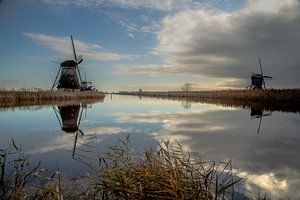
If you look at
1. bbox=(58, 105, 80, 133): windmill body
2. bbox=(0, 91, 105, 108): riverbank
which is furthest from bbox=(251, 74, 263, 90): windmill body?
bbox=(58, 105, 80, 133): windmill body

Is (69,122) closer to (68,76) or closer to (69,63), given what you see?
(68,76)

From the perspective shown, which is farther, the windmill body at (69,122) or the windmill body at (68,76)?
the windmill body at (68,76)

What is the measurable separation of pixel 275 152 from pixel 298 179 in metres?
2.55

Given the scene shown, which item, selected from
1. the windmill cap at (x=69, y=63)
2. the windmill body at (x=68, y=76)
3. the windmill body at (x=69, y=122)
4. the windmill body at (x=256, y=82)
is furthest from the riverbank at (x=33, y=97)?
the windmill body at (x=256, y=82)

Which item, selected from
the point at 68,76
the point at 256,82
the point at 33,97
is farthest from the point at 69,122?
the point at 256,82

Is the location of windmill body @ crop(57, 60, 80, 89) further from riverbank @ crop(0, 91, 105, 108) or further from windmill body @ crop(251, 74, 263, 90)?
windmill body @ crop(251, 74, 263, 90)

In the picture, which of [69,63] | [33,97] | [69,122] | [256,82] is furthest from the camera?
[256,82]

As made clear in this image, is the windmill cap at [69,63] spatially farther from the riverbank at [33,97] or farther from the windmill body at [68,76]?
the riverbank at [33,97]

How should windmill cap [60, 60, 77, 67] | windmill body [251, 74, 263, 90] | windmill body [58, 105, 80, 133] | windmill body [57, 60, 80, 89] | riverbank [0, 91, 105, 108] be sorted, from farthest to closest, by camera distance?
1. windmill body [251, 74, 263, 90]
2. windmill cap [60, 60, 77, 67]
3. windmill body [57, 60, 80, 89]
4. riverbank [0, 91, 105, 108]
5. windmill body [58, 105, 80, 133]

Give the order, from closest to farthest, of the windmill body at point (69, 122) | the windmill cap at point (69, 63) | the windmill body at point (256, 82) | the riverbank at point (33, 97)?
the windmill body at point (69, 122) < the riverbank at point (33, 97) < the windmill cap at point (69, 63) < the windmill body at point (256, 82)

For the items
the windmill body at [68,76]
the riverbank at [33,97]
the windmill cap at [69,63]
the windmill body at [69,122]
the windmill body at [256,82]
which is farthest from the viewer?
the windmill body at [256,82]

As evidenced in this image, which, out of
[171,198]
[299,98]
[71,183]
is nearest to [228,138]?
[71,183]

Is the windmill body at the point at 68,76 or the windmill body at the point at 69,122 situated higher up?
the windmill body at the point at 68,76

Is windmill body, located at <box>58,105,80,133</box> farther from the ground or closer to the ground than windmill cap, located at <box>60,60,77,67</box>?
closer to the ground
